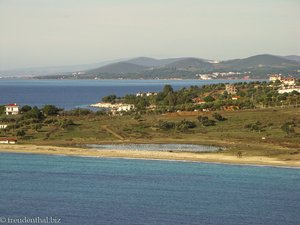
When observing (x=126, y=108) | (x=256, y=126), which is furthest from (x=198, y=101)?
(x=256, y=126)

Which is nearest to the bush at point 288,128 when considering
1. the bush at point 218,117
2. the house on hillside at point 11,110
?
the bush at point 218,117

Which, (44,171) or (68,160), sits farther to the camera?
(68,160)

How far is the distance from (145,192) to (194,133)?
81.6 ft

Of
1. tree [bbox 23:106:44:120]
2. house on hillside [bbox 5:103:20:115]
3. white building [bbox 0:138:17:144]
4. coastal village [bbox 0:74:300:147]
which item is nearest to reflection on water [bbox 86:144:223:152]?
coastal village [bbox 0:74:300:147]

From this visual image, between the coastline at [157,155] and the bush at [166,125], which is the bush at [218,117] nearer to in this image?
the bush at [166,125]

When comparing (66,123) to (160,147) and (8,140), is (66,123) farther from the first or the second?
(160,147)

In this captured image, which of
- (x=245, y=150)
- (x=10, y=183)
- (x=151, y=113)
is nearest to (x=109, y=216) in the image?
(x=10, y=183)

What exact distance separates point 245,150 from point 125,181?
13850 millimetres

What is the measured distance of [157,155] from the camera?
158 feet

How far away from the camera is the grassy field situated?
5194cm

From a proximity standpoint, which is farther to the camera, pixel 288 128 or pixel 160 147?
pixel 288 128

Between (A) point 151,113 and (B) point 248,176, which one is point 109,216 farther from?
(A) point 151,113

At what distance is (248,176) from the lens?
4028 cm

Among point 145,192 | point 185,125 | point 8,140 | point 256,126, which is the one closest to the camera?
point 145,192
